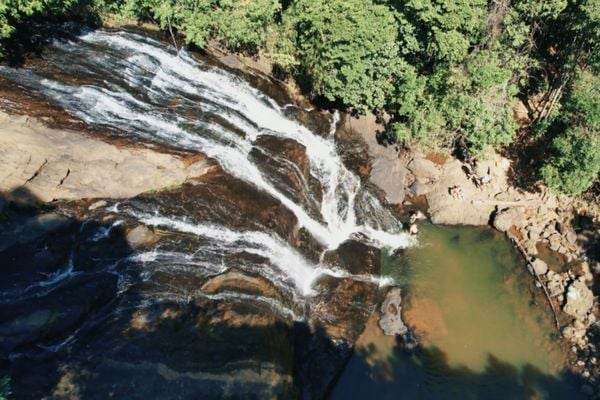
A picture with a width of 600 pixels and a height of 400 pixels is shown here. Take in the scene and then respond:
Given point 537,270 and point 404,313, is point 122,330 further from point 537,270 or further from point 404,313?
point 537,270

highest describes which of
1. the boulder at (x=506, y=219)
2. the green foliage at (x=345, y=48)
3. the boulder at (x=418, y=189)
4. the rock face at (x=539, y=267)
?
the green foliage at (x=345, y=48)

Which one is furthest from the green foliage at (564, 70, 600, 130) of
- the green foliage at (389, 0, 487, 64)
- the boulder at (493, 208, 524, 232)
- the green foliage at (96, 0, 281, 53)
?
the green foliage at (96, 0, 281, 53)

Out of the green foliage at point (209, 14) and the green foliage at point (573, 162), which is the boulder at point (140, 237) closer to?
the green foliage at point (209, 14)

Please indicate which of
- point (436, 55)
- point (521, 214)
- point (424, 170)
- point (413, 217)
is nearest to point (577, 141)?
point (521, 214)

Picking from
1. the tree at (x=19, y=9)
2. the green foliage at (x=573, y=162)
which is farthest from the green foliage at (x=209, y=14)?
the green foliage at (x=573, y=162)

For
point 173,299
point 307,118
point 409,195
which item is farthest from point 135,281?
point 409,195
